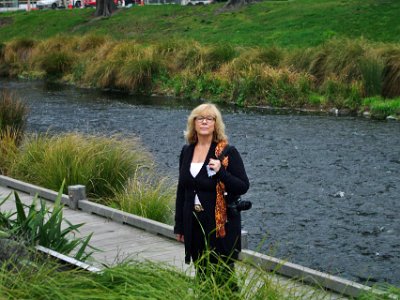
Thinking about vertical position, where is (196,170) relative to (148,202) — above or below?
above

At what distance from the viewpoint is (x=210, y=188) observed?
22.9 ft

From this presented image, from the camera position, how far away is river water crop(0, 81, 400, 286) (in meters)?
11.3

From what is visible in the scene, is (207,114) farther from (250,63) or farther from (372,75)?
(250,63)

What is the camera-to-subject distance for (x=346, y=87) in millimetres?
24891

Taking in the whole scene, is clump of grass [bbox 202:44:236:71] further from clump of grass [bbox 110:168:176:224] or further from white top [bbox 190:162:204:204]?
white top [bbox 190:162:204:204]

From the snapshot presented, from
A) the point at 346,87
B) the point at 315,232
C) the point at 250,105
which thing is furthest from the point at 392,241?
the point at 250,105

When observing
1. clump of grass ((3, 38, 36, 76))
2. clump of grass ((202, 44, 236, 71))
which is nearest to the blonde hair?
clump of grass ((202, 44, 236, 71))

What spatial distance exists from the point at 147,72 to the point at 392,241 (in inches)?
826

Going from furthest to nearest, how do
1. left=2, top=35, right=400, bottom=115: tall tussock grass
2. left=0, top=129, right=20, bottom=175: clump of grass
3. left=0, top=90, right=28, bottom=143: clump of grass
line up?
left=2, top=35, right=400, bottom=115: tall tussock grass → left=0, top=90, right=28, bottom=143: clump of grass → left=0, top=129, right=20, bottom=175: clump of grass

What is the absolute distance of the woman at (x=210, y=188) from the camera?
6.94m

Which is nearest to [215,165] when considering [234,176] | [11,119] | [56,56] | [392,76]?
[234,176]

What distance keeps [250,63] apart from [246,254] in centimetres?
2014

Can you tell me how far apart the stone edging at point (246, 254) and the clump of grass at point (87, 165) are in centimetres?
42

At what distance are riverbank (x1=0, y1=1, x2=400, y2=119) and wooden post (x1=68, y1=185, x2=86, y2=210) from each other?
41.9ft
